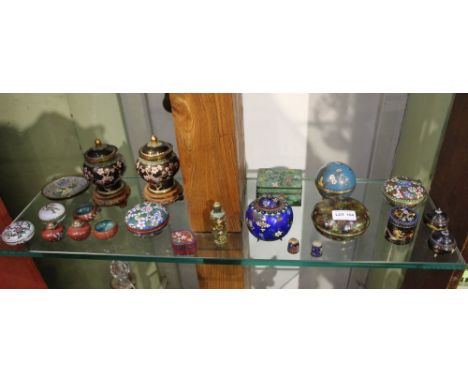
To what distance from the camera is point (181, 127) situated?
46.1 inches

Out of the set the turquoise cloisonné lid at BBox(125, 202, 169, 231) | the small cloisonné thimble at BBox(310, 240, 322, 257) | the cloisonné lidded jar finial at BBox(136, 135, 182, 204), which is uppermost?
the cloisonné lidded jar finial at BBox(136, 135, 182, 204)

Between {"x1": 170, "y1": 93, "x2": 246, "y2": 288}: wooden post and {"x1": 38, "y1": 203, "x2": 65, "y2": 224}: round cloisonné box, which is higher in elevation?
{"x1": 170, "y1": 93, "x2": 246, "y2": 288}: wooden post

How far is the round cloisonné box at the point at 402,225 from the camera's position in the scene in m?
1.32

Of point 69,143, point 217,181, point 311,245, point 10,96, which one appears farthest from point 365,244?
point 10,96

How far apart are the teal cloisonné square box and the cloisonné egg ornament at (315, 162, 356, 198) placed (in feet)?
0.43

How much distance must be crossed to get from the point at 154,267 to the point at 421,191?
158 cm

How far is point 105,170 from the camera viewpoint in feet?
4.77

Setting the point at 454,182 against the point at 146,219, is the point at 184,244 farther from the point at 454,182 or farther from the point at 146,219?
the point at 454,182

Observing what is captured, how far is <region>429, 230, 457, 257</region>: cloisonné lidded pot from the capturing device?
1.26 metres

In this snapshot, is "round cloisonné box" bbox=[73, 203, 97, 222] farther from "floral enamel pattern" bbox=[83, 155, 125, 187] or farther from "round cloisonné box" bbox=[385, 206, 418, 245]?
Result: "round cloisonné box" bbox=[385, 206, 418, 245]

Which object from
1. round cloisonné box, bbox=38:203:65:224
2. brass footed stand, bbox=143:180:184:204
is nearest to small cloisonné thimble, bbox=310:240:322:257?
brass footed stand, bbox=143:180:184:204

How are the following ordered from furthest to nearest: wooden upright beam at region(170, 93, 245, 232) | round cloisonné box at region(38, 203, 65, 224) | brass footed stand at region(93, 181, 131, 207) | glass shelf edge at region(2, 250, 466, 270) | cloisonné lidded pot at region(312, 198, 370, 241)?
brass footed stand at region(93, 181, 131, 207)
round cloisonné box at region(38, 203, 65, 224)
cloisonné lidded pot at region(312, 198, 370, 241)
glass shelf edge at region(2, 250, 466, 270)
wooden upright beam at region(170, 93, 245, 232)

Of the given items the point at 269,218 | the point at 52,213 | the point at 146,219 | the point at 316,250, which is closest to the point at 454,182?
the point at 316,250

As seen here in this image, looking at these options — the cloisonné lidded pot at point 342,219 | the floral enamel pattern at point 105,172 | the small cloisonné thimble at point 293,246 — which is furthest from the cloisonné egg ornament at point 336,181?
the floral enamel pattern at point 105,172
